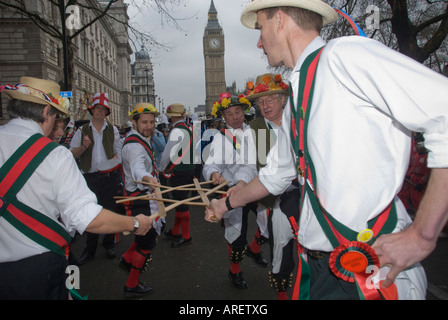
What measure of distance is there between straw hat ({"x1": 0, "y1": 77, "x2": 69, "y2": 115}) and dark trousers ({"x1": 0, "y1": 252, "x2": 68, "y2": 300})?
106cm

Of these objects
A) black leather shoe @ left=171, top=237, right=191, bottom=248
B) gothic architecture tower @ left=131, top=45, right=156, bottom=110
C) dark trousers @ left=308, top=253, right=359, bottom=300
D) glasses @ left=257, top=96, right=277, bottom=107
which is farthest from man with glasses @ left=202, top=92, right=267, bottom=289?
gothic architecture tower @ left=131, top=45, right=156, bottom=110

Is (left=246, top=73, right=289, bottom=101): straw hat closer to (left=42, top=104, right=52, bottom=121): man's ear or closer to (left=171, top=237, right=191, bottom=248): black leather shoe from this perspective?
(left=42, top=104, right=52, bottom=121): man's ear

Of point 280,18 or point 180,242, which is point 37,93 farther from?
point 180,242

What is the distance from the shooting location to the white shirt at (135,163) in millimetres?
3996

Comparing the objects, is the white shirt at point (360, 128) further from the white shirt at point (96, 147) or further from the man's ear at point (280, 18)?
the white shirt at point (96, 147)

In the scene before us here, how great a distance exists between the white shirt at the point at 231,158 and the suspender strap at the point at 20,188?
231cm

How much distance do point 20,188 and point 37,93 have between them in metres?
0.72

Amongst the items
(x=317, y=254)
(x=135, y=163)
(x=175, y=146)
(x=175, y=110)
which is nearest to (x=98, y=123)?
(x=175, y=146)

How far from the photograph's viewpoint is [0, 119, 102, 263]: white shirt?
6.31 ft

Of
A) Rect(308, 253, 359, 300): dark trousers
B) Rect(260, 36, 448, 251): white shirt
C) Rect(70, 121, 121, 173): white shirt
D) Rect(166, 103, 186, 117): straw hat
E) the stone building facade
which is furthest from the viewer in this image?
the stone building facade

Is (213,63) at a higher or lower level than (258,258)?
higher

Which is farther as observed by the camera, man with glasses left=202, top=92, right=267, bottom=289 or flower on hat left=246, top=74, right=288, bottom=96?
man with glasses left=202, top=92, right=267, bottom=289

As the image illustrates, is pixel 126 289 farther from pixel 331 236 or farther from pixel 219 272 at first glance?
pixel 331 236

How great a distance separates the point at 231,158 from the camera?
173 inches
